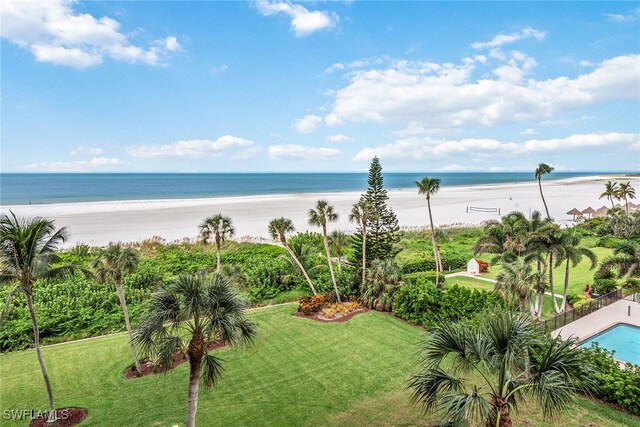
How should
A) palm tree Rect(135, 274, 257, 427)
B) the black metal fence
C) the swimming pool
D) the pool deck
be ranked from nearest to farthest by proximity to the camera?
1. palm tree Rect(135, 274, 257, 427)
2. the swimming pool
3. the pool deck
4. the black metal fence

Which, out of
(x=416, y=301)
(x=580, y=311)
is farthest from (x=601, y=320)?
(x=416, y=301)

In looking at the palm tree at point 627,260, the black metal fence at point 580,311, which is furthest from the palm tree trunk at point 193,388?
the palm tree at point 627,260

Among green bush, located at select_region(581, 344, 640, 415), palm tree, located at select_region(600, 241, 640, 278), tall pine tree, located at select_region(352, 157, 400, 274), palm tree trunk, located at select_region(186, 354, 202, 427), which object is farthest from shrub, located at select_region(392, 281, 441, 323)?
palm tree trunk, located at select_region(186, 354, 202, 427)

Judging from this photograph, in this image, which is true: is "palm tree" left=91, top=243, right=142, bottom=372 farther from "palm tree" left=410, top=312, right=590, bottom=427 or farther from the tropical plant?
the tropical plant

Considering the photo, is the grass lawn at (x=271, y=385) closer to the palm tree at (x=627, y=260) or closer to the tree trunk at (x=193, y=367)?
the tree trunk at (x=193, y=367)

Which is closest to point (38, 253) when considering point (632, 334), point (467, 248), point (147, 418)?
point (147, 418)

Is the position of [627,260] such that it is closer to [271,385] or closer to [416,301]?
[416,301]
